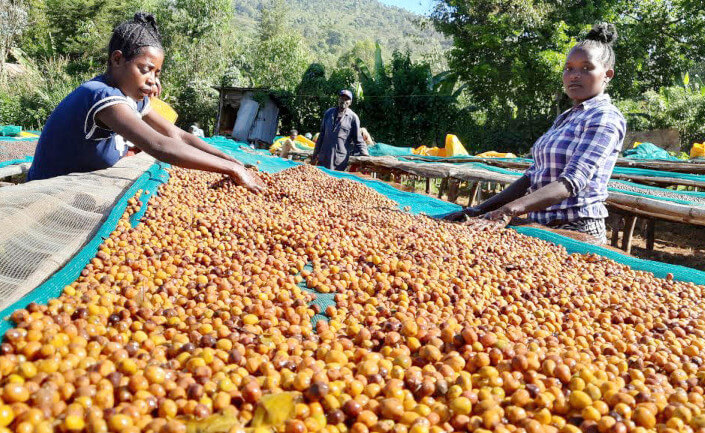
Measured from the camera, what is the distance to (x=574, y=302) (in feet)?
7.51

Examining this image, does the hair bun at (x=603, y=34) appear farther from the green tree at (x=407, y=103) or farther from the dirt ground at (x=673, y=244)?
the green tree at (x=407, y=103)

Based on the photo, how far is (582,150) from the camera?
9.80ft

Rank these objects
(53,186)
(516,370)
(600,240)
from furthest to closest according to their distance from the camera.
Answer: (600,240)
(53,186)
(516,370)

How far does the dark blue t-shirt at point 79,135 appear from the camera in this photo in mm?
2715

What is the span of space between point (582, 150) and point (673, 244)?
7.53 metres

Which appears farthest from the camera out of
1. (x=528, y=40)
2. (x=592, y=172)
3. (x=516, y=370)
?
(x=528, y=40)

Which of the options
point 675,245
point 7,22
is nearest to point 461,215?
point 675,245

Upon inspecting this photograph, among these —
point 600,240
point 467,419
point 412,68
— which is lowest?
point 467,419

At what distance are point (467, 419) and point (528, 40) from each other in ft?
60.6

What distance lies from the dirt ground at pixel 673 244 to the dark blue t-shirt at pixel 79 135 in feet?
14.3

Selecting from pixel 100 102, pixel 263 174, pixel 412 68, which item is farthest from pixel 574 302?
pixel 412 68

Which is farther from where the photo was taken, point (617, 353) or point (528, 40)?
point (528, 40)

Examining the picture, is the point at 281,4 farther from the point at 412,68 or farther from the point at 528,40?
the point at 528,40

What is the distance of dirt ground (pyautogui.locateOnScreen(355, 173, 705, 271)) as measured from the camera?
7.45 meters
